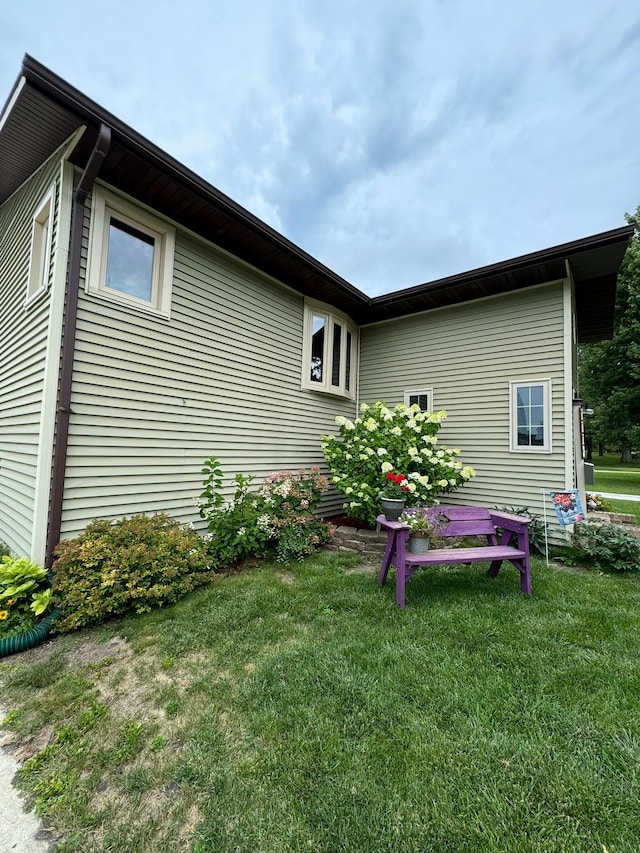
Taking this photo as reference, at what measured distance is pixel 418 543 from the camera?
3.43 meters

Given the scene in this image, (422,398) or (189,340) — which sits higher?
(189,340)

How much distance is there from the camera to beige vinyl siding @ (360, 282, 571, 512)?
534 centimetres

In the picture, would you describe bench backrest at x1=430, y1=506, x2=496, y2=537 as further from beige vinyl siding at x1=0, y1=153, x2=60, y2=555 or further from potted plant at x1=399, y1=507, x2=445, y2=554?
beige vinyl siding at x1=0, y1=153, x2=60, y2=555

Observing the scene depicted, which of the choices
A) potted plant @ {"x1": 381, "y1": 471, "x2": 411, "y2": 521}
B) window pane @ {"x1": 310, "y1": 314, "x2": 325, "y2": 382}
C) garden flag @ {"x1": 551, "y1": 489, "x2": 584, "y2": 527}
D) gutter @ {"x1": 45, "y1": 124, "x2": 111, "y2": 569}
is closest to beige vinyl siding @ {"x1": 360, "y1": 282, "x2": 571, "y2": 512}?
garden flag @ {"x1": 551, "y1": 489, "x2": 584, "y2": 527}

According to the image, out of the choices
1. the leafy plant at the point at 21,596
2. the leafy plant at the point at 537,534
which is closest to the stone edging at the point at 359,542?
the leafy plant at the point at 537,534

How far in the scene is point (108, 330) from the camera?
12.2 ft

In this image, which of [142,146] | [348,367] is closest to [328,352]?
[348,367]

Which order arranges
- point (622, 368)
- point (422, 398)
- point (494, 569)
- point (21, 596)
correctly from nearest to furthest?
1. point (21, 596)
2. point (494, 569)
3. point (422, 398)
4. point (622, 368)

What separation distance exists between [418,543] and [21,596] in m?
3.51

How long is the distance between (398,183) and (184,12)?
27.8 ft

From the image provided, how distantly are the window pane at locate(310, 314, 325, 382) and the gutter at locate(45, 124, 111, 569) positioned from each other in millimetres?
3777

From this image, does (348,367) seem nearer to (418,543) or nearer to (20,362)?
(418,543)

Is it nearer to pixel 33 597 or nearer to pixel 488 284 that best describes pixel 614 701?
pixel 33 597

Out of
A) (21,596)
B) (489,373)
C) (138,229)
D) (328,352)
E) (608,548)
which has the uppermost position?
(138,229)
